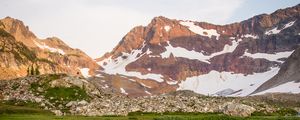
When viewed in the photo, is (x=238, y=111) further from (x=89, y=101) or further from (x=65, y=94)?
(x=65, y=94)

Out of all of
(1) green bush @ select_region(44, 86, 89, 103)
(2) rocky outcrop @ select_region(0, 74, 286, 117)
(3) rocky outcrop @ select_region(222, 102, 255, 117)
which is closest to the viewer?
(3) rocky outcrop @ select_region(222, 102, 255, 117)

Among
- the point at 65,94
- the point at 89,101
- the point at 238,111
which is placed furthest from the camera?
the point at 65,94

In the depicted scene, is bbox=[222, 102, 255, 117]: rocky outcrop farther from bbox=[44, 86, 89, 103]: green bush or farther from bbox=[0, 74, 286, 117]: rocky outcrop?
bbox=[44, 86, 89, 103]: green bush

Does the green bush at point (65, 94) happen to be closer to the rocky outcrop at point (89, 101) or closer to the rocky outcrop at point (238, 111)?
the rocky outcrop at point (89, 101)

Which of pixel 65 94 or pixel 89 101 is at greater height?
pixel 65 94

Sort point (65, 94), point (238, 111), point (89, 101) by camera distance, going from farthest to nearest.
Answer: point (65, 94) → point (89, 101) → point (238, 111)

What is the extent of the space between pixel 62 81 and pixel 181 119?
166ft

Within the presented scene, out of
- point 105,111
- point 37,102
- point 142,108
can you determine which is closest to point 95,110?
point 105,111

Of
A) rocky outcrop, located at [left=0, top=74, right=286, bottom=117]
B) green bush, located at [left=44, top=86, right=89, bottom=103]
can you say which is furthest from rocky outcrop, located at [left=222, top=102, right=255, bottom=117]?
green bush, located at [left=44, top=86, right=89, bottom=103]

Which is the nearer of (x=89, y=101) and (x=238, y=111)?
(x=238, y=111)

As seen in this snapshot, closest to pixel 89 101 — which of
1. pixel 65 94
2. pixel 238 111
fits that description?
pixel 65 94

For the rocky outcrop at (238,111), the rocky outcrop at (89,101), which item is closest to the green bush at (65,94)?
the rocky outcrop at (89,101)

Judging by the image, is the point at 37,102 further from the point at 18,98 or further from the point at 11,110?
the point at 11,110

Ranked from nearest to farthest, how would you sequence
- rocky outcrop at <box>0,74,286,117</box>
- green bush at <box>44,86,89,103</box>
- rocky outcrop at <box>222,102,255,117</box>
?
rocky outcrop at <box>222,102,255,117</box> → rocky outcrop at <box>0,74,286,117</box> → green bush at <box>44,86,89,103</box>
